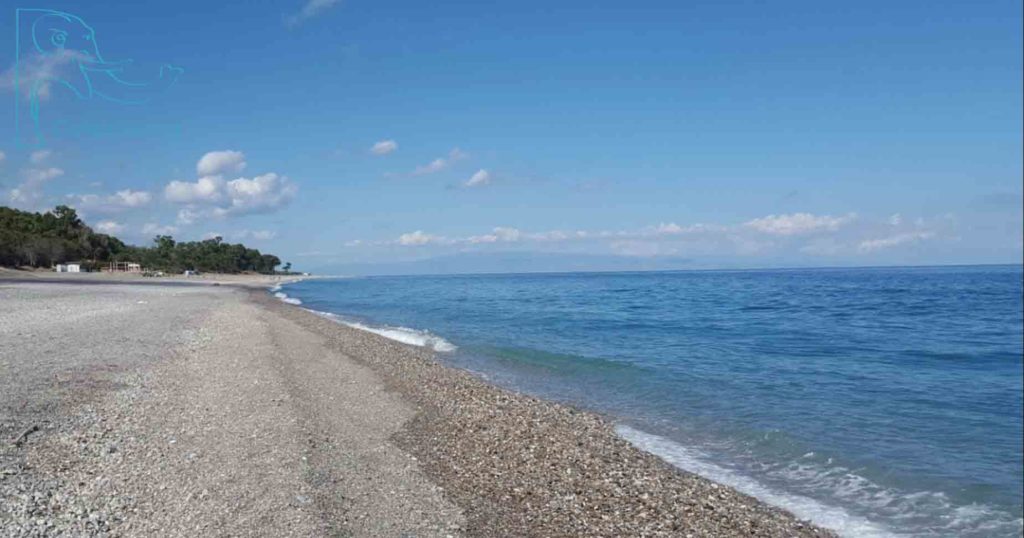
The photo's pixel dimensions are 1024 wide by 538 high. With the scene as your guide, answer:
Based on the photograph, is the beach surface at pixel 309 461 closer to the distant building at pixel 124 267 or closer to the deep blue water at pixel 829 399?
the deep blue water at pixel 829 399

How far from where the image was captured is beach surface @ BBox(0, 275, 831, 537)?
24.5 feet

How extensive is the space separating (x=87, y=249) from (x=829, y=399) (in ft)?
431

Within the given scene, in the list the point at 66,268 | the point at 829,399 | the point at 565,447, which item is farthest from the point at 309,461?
the point at 66,268

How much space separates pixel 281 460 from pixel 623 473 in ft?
17.6

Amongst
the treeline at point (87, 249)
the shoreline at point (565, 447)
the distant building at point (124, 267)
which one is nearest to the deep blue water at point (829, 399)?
the shoreline at point (565, 447)

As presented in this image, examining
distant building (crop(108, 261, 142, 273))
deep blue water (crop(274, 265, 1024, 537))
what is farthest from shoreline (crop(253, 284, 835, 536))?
distant building (crop(108, 261, 142, 273))

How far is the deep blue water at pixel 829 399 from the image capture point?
9.41m

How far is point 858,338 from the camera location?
25.6m

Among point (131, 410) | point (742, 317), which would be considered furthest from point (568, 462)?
point (742, 317)

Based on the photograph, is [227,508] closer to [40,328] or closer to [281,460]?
[281,460]

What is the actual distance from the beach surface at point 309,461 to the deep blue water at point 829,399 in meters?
1.44

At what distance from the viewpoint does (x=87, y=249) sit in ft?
375

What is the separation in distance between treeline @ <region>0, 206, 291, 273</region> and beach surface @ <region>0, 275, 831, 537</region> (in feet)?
313

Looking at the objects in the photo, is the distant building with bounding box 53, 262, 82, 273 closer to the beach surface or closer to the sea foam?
the beach surface
